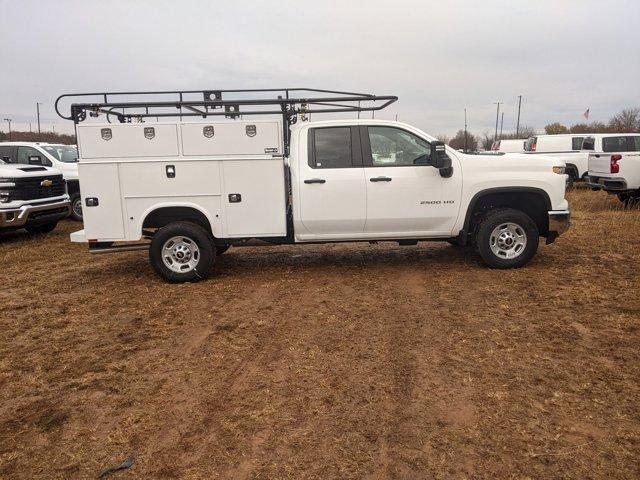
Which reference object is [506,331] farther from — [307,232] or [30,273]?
[30,273]

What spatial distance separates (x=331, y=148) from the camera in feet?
21.9

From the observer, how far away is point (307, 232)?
6727 mm

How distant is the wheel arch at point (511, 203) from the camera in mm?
6758

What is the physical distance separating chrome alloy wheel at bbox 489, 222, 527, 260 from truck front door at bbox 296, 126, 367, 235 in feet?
5.99

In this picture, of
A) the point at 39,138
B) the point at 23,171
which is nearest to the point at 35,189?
the point at 23,171

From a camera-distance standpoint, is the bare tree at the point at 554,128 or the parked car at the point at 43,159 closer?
the parked car at the point at 43,159

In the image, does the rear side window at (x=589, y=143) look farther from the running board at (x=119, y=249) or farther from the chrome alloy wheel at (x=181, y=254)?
the running board at (x=119, y=249)

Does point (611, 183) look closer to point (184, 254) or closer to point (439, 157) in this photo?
point (439, 157)

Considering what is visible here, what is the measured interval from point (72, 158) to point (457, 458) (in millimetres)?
13122

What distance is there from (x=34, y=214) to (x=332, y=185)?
22.3 ft

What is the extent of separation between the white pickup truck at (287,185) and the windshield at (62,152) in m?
7.14

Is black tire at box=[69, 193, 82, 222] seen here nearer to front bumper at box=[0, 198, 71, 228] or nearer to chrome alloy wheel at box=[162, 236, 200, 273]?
front bumper at box=[0, 198, 71, 228]

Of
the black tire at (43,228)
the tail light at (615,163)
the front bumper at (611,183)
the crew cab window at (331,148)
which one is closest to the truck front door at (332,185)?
the crew cab window at (331,148)

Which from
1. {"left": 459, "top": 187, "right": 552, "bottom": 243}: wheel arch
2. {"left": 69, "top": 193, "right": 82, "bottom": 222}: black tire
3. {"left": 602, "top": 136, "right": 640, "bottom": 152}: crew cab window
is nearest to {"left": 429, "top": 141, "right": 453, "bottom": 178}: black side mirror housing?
{"left": 459, "top": 187, "right": 552, "bottom": 243}: wheel arch
